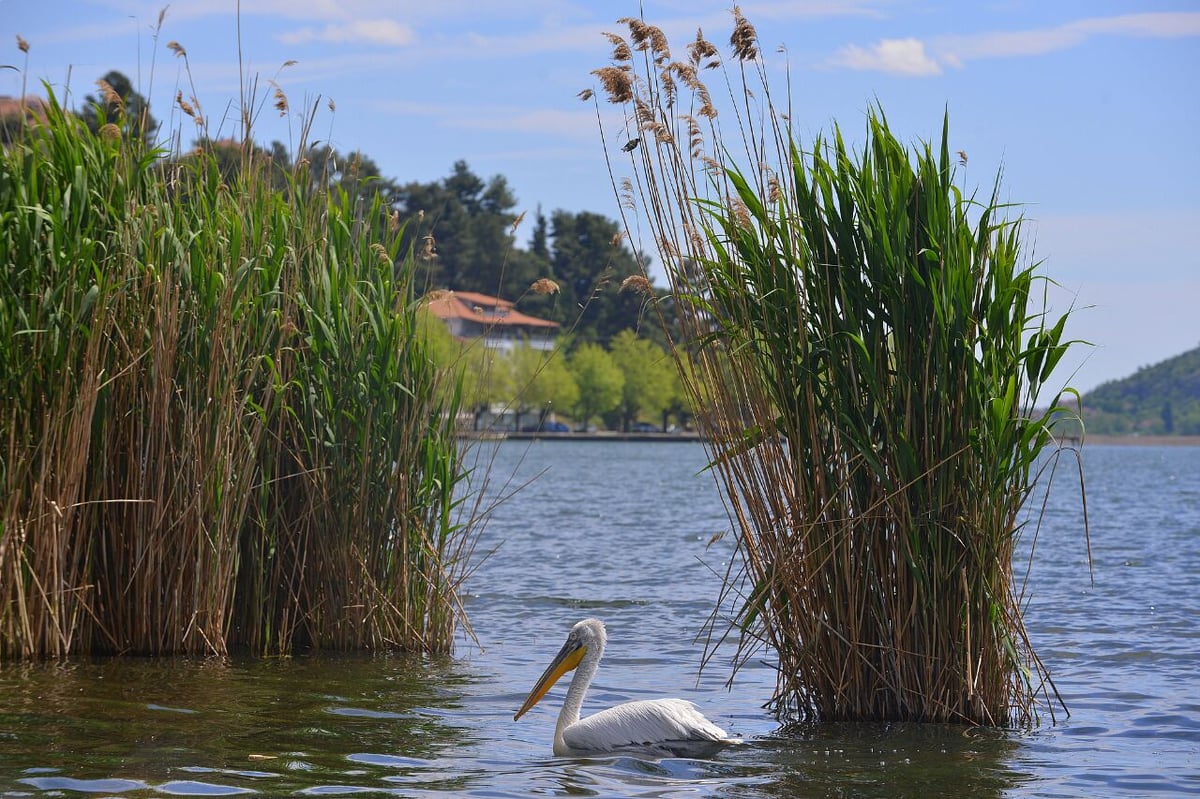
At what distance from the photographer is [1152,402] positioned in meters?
168

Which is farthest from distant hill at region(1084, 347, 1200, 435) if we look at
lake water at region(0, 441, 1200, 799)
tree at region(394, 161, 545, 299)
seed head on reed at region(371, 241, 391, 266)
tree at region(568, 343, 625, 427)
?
seed head on reed at region(371, 241, 391, 266)

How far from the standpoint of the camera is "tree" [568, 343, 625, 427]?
343 ft

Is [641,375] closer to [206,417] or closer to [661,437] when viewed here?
[661,437]

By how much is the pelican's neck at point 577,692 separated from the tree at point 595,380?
9584 cm

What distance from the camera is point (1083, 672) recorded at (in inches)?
444

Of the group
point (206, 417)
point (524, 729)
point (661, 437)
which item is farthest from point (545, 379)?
point (524, 729)

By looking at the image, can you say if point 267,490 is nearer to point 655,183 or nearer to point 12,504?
point 12,504

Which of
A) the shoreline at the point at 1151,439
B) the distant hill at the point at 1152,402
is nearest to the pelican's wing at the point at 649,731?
the distant hill at the point at 1152,402

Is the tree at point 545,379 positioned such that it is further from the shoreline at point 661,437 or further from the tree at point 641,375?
the tree at point 641,375

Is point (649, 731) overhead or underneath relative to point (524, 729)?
overhead

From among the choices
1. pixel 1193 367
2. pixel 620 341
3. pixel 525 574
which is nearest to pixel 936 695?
pixel 525 574

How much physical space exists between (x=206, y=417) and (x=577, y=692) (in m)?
3.16

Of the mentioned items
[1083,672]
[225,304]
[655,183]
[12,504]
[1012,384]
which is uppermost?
[655,183]

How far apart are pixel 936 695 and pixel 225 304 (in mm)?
5079
